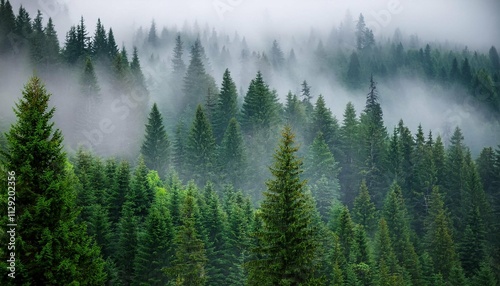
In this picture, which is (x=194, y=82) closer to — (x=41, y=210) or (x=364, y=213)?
(x=364, y=213)

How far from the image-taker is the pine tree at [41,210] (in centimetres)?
1534

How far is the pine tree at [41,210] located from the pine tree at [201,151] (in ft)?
161

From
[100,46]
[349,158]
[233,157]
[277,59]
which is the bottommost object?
[233,157]

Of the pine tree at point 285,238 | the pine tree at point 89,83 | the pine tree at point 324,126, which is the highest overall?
the pine tree at point 89,83

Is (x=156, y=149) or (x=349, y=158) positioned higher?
(x=156, y=149)

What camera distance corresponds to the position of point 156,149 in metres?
67.6

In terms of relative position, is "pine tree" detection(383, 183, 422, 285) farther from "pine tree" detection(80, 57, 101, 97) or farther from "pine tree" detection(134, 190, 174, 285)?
"pine tree" detection(80, 57, 101, 97)

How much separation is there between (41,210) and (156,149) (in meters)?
52.5

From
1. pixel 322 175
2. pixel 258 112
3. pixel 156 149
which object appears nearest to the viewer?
pixel 156 149

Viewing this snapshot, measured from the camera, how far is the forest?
1638 cm

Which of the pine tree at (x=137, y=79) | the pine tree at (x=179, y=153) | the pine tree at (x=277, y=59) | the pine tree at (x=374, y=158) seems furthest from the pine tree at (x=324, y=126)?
the pine tree at (x=277, y=59)

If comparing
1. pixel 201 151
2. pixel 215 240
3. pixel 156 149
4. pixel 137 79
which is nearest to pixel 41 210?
pixel 215 240

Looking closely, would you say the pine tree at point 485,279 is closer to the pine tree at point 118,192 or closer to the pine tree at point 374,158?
the pine tree at point 374,158

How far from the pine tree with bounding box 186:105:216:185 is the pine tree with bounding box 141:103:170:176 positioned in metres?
3.49
